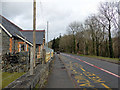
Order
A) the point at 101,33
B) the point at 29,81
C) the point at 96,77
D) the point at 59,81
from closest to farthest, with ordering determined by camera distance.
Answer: the point at 29,81 < the point at 59,81 < the point at 96,77 < the point at 101,33

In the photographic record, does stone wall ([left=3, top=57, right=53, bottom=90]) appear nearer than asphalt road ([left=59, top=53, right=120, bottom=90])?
Yes

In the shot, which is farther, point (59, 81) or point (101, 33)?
point (101, 33)

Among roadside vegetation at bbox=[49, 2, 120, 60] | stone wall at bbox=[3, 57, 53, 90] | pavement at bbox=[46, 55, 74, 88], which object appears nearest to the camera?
stone wall at bbox=[3, 57, 53, 90]

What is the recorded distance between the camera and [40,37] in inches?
907

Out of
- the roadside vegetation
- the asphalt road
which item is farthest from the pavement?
the roadside vegetation

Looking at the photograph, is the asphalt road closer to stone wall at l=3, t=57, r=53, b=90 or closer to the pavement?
the pavement

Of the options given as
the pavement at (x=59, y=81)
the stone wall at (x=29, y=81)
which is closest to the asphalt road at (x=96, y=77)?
the pavement at (x=59, y=81)

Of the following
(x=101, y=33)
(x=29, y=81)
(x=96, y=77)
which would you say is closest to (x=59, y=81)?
(x=96, y=77)

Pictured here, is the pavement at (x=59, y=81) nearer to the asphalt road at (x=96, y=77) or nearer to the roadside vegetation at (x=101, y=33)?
the asphalt road at (x=96, y=77)

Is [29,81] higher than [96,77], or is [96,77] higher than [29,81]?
[29,81]

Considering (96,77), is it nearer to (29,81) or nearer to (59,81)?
(59,81)

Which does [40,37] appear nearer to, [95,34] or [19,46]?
[19,46]

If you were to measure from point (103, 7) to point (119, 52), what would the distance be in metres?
18.5

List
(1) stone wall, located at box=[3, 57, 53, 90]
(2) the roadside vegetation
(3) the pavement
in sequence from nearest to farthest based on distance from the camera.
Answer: (1) stone wall, located at box=[3, 57, 53, 90] < (3) the pavement < (2) the roadside vegetation
